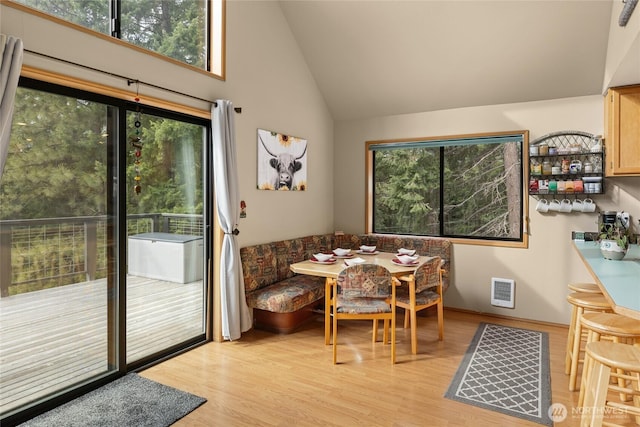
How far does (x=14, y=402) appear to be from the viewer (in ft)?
7.75

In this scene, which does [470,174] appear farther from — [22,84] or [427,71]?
[22,84]

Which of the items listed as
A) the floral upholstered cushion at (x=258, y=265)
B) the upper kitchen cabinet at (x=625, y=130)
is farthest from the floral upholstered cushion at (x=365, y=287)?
the upper kitchen cabinet at (x=625, y=130)

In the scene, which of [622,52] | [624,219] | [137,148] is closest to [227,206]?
[137,148]

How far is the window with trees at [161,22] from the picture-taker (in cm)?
259

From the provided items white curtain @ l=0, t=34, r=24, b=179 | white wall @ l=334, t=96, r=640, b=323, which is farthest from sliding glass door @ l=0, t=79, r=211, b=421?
white wall @ l=334, t=96, r=640, b=323

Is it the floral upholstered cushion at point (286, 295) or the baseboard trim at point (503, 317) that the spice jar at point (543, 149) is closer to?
the baseboard trim at point (503, 317)

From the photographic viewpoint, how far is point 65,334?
2.66 metres

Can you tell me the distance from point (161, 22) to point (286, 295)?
2481mm

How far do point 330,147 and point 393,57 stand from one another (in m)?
1.46

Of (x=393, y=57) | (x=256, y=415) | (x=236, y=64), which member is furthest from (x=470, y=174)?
(x=256, y=415)

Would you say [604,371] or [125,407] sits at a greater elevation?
[604,371]

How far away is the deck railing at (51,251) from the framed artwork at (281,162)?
149cm

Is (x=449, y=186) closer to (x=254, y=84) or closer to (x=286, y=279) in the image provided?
(x=286, y=279)

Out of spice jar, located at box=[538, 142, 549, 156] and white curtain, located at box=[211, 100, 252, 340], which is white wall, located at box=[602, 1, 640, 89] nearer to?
spice jar, located at box=[538, 142, 549, 156]
